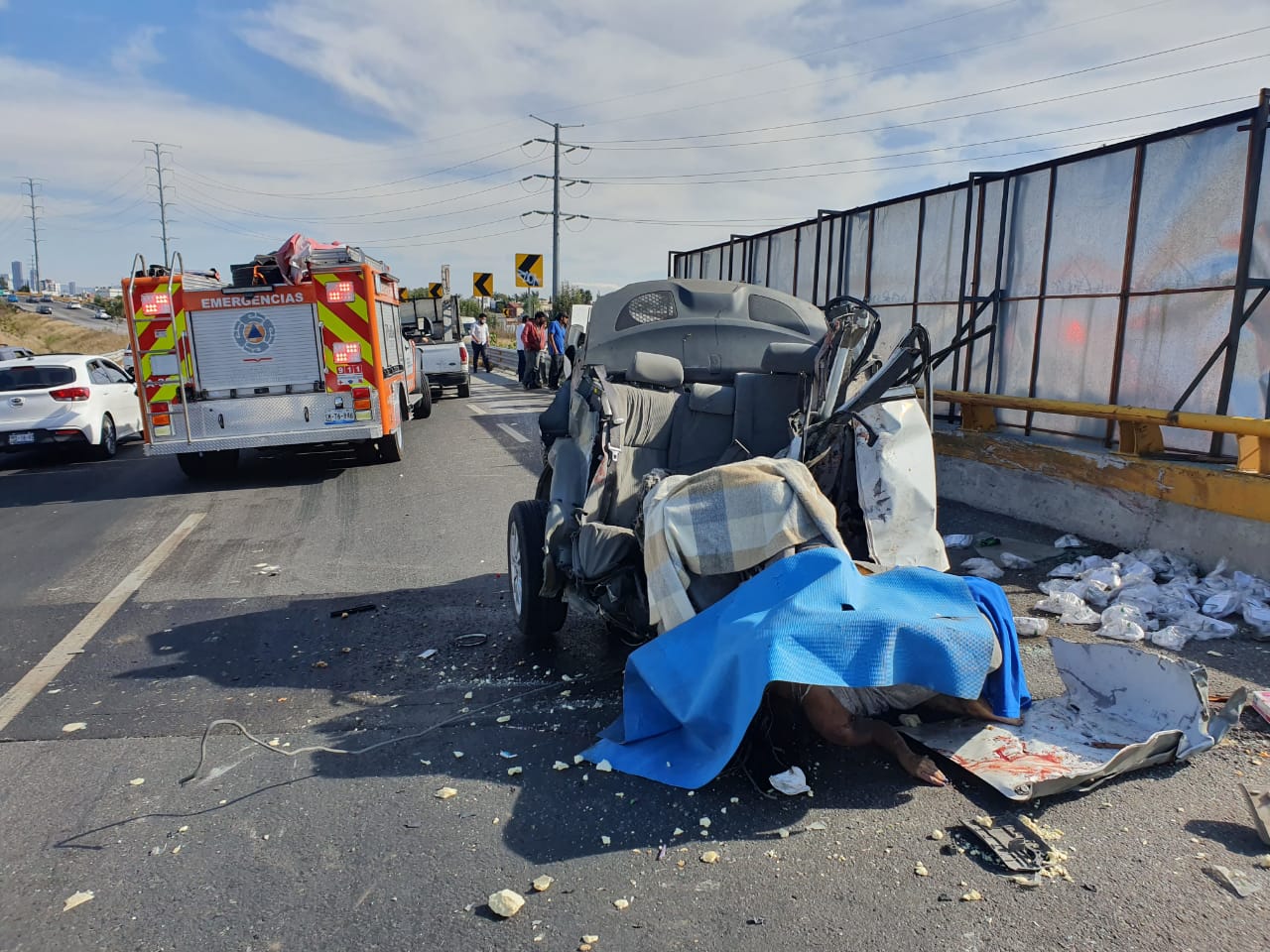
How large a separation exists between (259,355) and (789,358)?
8.03m

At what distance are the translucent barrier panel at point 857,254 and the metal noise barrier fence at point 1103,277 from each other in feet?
0.85

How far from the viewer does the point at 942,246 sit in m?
9.84

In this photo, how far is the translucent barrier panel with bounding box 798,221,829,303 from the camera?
504 inches

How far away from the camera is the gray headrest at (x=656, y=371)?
16.6 feet

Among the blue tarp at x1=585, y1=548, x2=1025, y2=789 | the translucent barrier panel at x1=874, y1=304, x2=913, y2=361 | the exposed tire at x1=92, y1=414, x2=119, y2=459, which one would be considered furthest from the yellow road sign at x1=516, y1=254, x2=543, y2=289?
the blue tarp at x1=585, y1=548, x2=1025, y2=789

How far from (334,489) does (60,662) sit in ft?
18.0

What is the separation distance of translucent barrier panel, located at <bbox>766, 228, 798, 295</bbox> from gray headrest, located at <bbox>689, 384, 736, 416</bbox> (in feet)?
29.4

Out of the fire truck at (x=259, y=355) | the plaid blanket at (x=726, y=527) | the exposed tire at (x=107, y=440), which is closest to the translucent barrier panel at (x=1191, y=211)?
the plaid blanket at (x=726, y=527)

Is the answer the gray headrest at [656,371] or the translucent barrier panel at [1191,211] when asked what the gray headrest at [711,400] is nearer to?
the gray headrest at [656,371]

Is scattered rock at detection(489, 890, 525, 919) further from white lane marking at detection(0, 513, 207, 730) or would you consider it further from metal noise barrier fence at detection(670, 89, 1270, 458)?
metal noise barrier fence at detection(670, 89, 1270, 458)

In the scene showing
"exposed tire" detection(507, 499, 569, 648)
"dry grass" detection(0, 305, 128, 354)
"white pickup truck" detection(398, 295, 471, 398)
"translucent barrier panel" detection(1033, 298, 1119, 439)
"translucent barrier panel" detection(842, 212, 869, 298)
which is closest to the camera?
"exposed tire" detection(507, 499, 569, 648)

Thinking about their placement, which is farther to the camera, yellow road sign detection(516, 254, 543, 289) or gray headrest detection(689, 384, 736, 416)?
yellow road sign detection(516, 254, 543, 289)

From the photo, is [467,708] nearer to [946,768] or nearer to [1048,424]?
[946,768]

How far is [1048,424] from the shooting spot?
27.0ft
